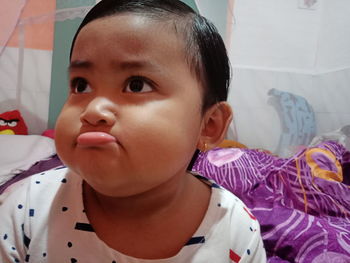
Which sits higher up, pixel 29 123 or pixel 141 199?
pixel 141 199

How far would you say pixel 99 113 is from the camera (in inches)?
15.1

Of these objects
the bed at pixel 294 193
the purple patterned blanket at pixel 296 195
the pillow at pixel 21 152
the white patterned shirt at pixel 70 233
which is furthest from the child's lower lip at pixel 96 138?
the pillow at pixel 21 152

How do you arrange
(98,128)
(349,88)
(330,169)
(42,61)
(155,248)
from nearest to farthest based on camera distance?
1. (98,128)
2. (155,248)
3. (330,169)
4. (349,88)
5. (42,61)

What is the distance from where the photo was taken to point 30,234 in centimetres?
53

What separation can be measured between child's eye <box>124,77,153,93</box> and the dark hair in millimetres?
98

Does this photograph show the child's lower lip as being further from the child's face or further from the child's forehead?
the child's forehead

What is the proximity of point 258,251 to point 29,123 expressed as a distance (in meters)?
1.78

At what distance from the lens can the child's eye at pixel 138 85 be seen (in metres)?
0.43

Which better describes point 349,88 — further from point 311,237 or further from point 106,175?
point 106,175

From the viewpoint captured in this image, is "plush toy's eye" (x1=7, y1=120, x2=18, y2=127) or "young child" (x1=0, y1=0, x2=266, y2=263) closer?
"young child" (x1=0, y1=0, x2=266, y2=263)

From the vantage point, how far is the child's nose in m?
0.38

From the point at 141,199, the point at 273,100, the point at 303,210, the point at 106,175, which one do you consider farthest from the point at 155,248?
the point at 273,100

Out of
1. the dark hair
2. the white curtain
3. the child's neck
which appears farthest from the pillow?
the white curtain

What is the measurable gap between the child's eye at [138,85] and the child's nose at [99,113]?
0.04 meters
